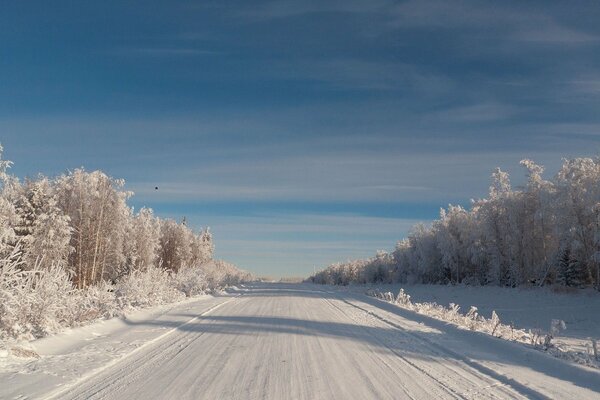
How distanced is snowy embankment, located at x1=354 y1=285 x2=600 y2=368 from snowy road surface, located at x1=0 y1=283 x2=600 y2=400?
1200 mm

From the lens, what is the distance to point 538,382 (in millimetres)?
8688

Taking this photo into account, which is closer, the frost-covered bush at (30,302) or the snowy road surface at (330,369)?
the snowy road surface at (330,369)

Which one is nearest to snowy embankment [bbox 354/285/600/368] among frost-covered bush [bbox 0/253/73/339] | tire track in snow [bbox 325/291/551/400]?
tire track in snow [bbox 325/291/551/400]

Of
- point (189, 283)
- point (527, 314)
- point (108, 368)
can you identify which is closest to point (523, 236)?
point (527, 314)

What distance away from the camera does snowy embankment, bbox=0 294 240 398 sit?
8.18 metres

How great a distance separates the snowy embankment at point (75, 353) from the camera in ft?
26.8

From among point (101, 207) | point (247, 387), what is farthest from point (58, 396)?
point (101, 207)

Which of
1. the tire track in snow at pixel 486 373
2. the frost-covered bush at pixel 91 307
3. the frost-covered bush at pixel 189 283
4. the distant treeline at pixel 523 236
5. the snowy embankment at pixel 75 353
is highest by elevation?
the distant treeline at pixel 523 236

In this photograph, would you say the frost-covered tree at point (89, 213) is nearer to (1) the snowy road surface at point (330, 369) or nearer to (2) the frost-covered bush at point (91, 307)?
(2) the frost-covered bush at point (91, 307)

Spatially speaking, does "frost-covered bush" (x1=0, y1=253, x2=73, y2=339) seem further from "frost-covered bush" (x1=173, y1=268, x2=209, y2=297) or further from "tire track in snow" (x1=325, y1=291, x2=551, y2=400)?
"frost-covered bush" (x1=173, y1=268, x2=209, y2=297)

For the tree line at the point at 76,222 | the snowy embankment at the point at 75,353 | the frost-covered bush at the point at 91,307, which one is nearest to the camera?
the snowy embankment at the point at 75,353

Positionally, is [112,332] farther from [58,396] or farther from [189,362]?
[58,396]

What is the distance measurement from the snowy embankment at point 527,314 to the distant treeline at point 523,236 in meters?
4.23

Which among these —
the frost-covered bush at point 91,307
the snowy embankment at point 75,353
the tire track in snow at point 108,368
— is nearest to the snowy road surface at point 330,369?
the tire track in snow at point 108,368
